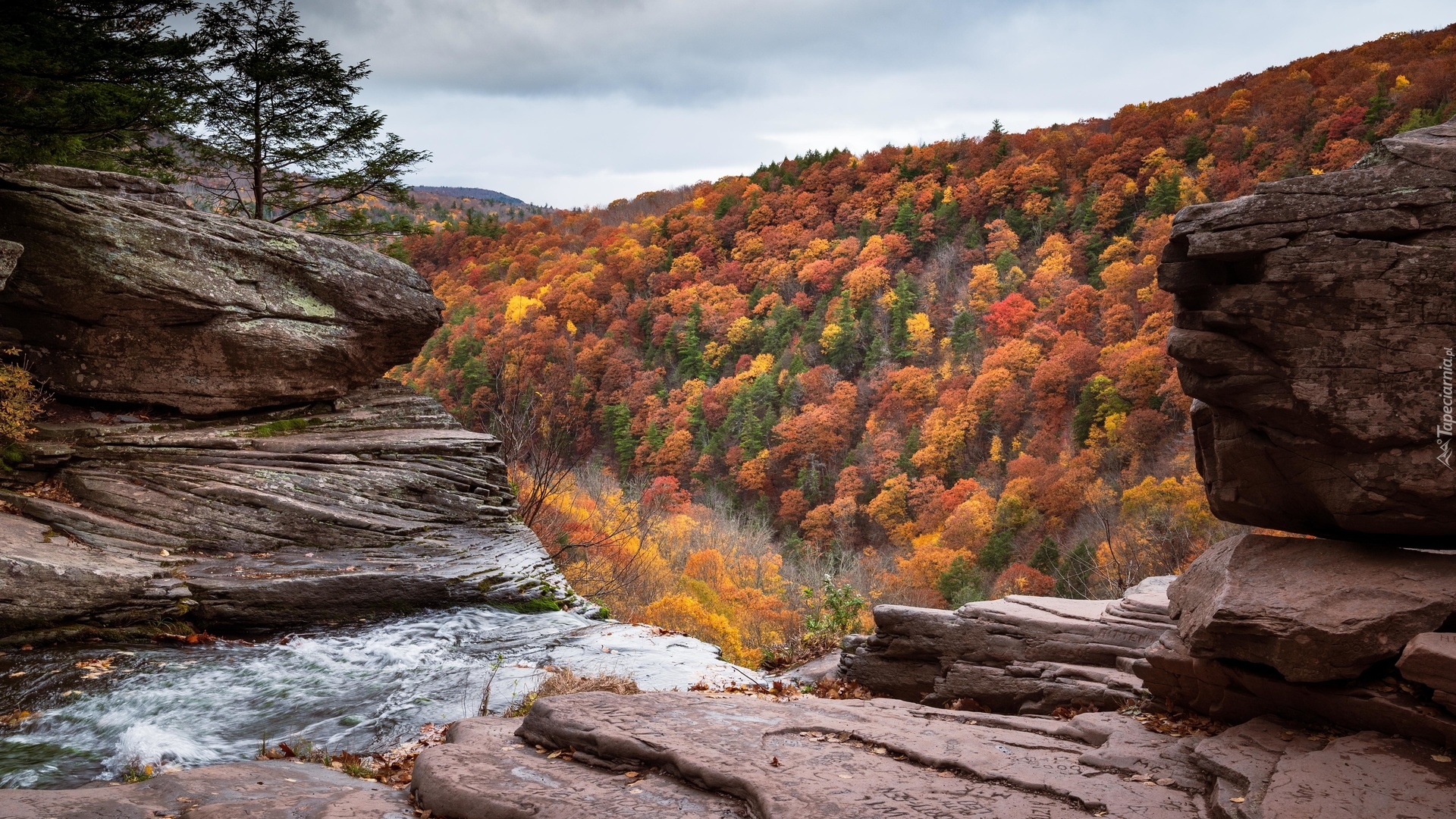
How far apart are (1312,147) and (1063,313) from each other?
21.8 metres

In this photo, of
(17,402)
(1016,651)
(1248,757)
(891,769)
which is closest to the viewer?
(1248,757)

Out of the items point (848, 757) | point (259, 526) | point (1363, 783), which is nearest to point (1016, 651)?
point (848, 757)

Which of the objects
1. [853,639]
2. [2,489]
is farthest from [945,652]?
[2,489]

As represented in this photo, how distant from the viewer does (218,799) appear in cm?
601

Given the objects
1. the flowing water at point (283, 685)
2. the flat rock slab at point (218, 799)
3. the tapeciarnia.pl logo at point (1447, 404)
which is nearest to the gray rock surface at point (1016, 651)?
the flowing water at point (283, 685)

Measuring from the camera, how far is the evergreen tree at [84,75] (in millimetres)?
14047

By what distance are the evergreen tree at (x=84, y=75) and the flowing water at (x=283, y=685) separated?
9.50 meters

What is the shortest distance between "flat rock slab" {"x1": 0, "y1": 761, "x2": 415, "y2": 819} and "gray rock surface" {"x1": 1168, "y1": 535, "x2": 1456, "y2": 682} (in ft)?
21.7

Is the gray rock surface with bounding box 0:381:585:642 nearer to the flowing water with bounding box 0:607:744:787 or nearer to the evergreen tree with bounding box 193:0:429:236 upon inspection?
the flowing water with bounding box 0:607:744:787

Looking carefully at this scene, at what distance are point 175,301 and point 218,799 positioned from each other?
11.5m

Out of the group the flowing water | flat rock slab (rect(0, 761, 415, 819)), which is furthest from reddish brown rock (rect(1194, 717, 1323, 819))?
the flowing water

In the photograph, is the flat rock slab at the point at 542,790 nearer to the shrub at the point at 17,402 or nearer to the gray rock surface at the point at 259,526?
the gray rock surface at the point at 259,526

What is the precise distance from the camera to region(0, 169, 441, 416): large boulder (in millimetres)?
14133

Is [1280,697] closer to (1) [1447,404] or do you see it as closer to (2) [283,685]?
(1) [1447,404]
